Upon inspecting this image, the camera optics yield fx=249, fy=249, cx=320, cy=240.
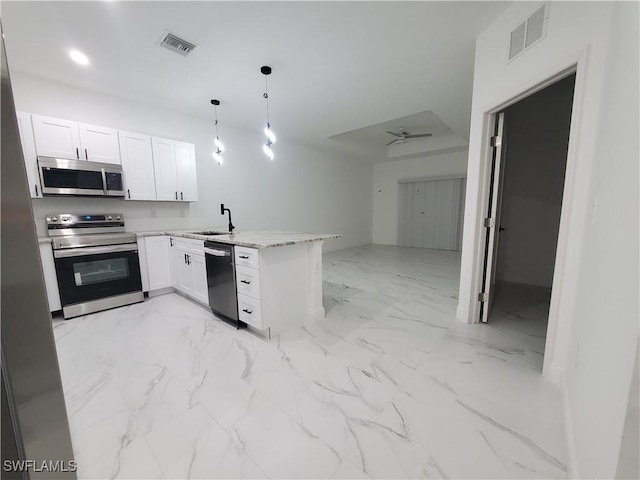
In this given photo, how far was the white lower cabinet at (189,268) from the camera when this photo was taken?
2.93 metres

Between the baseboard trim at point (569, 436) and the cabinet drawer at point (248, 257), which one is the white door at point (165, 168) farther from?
the baseboard trim at point (569, 436)

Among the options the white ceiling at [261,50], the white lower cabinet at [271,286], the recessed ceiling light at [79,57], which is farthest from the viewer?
the recessed ceiling light at [79,57]

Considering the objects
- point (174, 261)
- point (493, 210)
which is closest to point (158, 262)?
point (174, 261)

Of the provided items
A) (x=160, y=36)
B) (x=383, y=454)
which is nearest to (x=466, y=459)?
(x=383, y=454)

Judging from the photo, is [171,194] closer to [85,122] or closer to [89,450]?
[85,122]

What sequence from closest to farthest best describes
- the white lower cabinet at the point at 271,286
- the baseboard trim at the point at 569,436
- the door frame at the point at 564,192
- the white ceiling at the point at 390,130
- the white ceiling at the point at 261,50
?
the baseboard trim at the point at 569,436, the door frame at the point at 564,192, the white ceiling at the point at 261,50, the white lower cabinet at the point at 271,286, the white ceiling at the point at 390,130

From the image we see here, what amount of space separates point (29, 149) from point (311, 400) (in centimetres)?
372

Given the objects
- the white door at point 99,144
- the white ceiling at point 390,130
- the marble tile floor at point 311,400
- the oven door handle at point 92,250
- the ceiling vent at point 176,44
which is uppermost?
the white ceiling at point 390,130

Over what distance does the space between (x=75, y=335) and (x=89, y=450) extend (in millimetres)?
1655

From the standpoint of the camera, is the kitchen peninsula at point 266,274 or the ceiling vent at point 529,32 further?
the kitchen peninsula at point 266,274

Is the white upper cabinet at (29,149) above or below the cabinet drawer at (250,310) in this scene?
above

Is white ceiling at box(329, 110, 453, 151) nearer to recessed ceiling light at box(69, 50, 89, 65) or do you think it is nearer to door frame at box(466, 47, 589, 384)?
door frame at box(466, 47, 589, 384)

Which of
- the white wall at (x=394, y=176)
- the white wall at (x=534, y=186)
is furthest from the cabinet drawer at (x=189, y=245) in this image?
the white wall at (x=394, y=176)

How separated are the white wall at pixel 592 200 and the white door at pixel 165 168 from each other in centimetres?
→ 382
